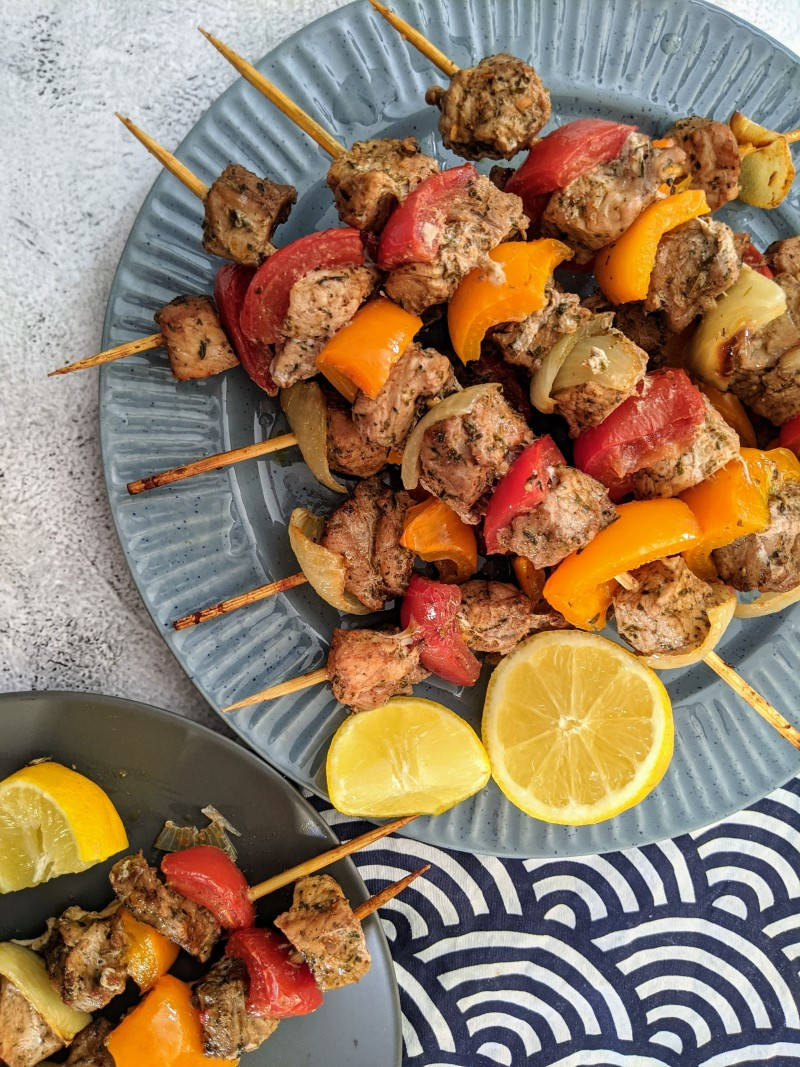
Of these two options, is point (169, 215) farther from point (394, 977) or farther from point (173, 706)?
point (394, 977)

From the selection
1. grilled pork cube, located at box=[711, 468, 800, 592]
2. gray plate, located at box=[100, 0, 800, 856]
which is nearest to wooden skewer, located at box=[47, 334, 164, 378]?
gray plate, located at box=[100, 0, 800, 856]

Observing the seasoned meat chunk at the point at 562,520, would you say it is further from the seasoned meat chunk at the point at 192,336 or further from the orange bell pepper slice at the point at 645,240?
the seasoned meat chunk at the point at 192,336

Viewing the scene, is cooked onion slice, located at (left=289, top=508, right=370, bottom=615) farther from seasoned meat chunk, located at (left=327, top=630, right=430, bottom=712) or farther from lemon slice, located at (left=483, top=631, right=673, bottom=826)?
lemon slice, located at (left=483, top=631, right=673, bottom=826)

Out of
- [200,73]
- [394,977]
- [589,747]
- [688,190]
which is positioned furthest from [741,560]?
[200,73]

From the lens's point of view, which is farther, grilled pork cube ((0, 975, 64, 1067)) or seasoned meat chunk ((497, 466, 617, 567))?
grilled pork cube ((0, 975, 64, 1067))

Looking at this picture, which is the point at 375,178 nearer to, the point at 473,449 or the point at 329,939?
the point at 473,449

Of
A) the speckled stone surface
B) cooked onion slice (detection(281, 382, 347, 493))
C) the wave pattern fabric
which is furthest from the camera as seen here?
the wave pattern fabric

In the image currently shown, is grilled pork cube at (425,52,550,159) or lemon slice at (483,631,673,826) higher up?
grilled pork cube at (425,52,550,159)
